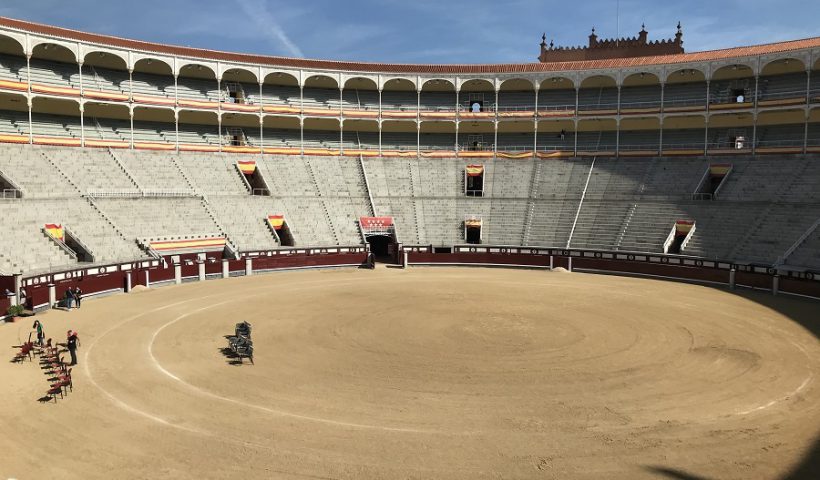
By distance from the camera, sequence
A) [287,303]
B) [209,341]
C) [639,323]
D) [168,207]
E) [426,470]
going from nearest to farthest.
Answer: [426,470] → [209,341] → [639,323] → [287,303] → [168,207]

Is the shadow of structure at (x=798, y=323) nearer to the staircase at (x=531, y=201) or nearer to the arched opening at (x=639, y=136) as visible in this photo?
the staircase at (x=531, y=201)

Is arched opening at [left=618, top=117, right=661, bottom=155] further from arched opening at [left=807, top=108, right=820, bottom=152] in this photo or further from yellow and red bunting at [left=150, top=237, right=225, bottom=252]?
yellow and red bunting at [left=150, top=237, right=225, bottom=252]

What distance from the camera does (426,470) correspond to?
9.63 metres

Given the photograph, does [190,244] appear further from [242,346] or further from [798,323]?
[798,323]

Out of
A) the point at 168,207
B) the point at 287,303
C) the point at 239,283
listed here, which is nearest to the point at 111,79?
the point at 168,207

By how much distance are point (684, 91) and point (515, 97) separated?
14.6m

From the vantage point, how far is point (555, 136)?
49750 mm

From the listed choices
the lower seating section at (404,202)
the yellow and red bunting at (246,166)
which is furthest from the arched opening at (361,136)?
the yellow and red bunting at (246,166)

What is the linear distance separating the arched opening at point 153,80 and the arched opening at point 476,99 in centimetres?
2602

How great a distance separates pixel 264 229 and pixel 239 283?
8.42 m

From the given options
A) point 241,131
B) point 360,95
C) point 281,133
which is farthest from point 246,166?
point 360,95

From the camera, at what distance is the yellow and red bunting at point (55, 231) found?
28672mm

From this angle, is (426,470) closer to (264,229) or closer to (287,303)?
(287,303)

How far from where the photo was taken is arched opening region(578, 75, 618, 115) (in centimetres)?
4753
